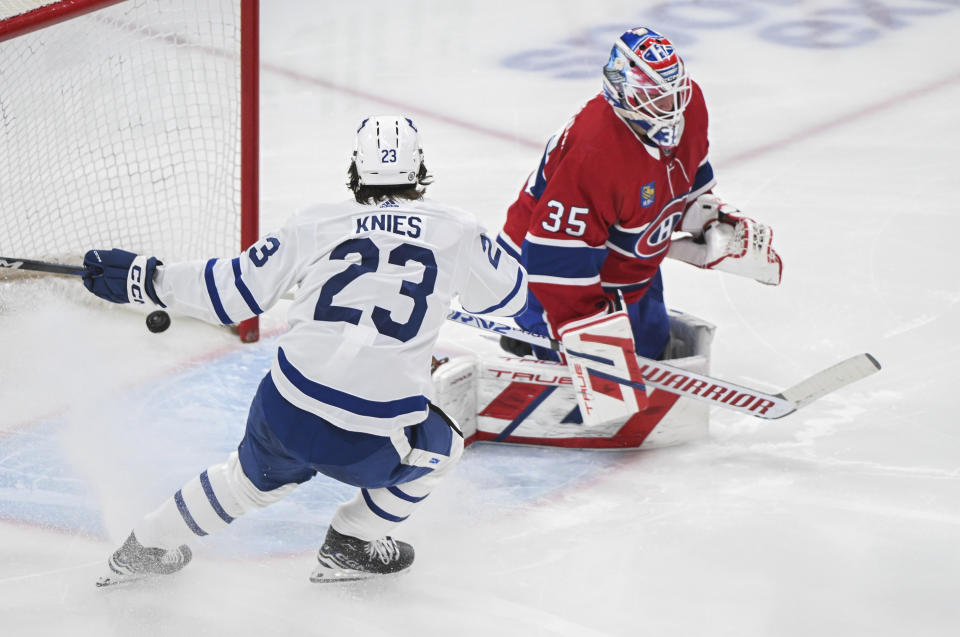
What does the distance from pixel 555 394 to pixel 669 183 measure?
1.69 ft

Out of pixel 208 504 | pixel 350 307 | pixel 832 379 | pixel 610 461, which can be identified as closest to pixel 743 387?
pixel 832 379

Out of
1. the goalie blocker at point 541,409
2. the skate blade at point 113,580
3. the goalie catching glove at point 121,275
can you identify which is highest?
the goalie catching glove at point 121,275

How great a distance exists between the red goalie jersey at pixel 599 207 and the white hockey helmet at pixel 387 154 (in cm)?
53

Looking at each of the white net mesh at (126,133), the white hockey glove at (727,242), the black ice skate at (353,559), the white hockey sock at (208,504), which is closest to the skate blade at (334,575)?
the black ice skate at (353,559)

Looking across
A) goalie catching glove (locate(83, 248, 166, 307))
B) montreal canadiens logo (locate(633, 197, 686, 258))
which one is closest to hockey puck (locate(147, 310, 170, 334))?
goalie catching glove (locate(83, 248, 166, 307))

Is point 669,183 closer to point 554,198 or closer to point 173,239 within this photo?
point 554,198

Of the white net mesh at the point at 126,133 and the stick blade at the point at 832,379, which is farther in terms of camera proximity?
the white net mesh at the point at 126,133

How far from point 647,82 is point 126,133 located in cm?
150

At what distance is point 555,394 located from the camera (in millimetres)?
2730

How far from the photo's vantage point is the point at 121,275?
209 centimetres

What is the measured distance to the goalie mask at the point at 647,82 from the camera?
95.4 inches

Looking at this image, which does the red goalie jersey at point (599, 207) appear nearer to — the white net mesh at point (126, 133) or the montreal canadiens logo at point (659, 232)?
the montreal canadiens logo at point (659, 232)

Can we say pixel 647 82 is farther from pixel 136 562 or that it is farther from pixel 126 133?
pixel 126 133

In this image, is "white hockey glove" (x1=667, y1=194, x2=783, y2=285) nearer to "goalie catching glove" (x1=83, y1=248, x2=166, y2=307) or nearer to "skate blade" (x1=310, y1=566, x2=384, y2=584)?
"skate blade" (x1=310, y1=566, x2=384, y2=584)
